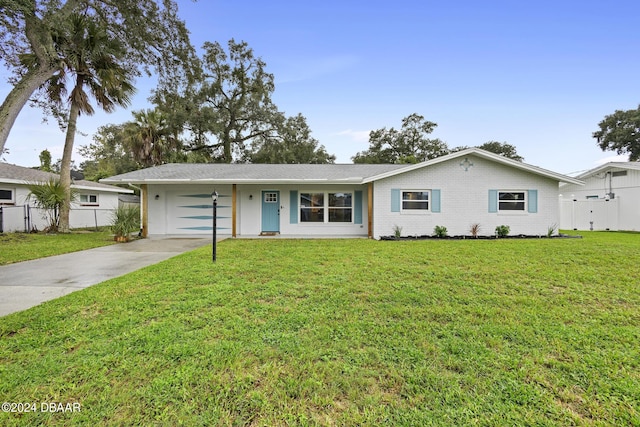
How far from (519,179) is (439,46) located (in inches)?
266

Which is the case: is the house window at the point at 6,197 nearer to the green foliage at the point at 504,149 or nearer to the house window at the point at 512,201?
the house window at the point at 512,201

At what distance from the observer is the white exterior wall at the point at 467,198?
1130cm

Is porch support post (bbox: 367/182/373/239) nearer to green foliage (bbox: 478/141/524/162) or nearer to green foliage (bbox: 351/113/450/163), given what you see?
green foliage (bbox: 351/113/450/163)

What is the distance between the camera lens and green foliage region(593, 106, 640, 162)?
28641 millimetres

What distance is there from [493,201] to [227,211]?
11185 mm

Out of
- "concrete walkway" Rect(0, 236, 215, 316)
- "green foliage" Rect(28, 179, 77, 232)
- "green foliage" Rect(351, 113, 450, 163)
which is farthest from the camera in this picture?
"green foliage" Rect(351, 113, 450, 163)

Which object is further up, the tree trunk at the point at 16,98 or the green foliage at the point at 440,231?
the tree trunk at the point at 16,98

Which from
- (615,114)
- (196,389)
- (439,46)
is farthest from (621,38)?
(615,114)

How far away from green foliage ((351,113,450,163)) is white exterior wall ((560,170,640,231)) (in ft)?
47.6

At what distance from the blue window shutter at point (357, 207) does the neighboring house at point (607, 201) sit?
11.1 metres

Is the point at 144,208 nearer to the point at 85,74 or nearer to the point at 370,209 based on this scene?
the point at 85,74

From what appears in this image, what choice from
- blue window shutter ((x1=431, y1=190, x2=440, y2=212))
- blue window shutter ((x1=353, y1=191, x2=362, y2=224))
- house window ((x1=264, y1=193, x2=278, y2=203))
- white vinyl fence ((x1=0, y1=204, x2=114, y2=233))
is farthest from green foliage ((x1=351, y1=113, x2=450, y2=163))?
white vinyl fence ((x1=0, y1=204, x2=114, y2=233))

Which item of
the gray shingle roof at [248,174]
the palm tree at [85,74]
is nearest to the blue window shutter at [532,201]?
the gray shingle roof at [248,174]

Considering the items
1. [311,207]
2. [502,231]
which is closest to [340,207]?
[311,207]
